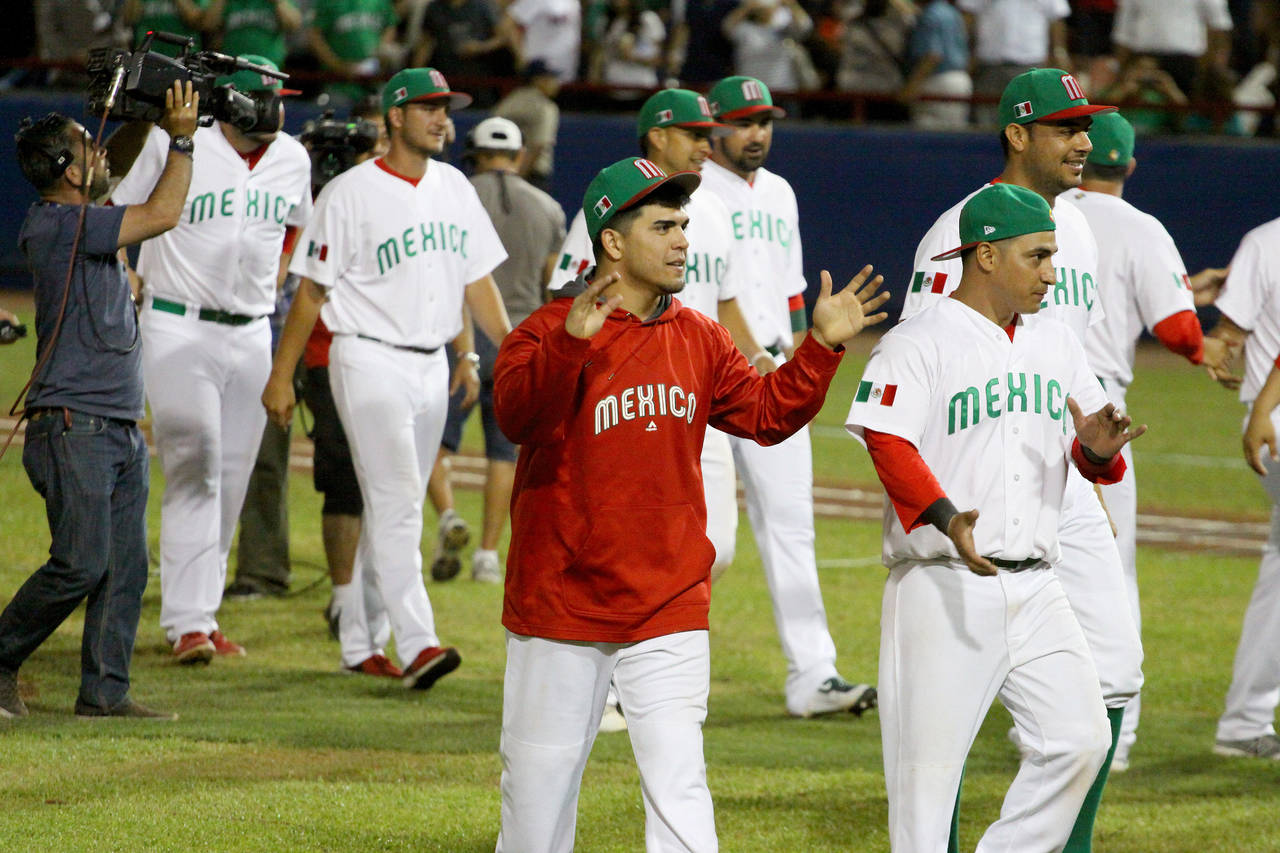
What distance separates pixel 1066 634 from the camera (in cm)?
465

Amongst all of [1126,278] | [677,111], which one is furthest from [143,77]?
[1126,278]

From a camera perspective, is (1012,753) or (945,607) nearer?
(945,607)

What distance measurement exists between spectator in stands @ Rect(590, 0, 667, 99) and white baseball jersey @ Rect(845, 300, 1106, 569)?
15242mm

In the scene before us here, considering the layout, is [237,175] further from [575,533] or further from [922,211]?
[922,211]

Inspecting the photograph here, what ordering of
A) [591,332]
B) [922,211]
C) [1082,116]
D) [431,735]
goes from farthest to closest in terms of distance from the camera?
[922,211]
[431,735]
[1082,116]
[591,332]

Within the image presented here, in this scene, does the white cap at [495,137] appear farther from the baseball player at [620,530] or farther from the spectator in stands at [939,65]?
the spectator in stands at [939,65]

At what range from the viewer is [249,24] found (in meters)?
15.9

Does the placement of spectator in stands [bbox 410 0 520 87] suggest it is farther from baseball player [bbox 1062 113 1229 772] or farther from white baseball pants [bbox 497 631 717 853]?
white baseball pants [bbox 497 631 717 853]

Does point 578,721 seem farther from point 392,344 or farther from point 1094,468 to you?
point 392,344

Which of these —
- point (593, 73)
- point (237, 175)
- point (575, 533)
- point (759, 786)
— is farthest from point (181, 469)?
point (593, 73)

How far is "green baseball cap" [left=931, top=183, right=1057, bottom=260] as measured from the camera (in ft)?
15.4

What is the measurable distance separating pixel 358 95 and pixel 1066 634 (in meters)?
14.9

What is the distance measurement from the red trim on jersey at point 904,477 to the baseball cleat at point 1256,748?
10.9ft

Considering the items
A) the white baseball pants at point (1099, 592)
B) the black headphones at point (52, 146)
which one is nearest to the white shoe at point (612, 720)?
the white baseball pants at point (1099, 592)
